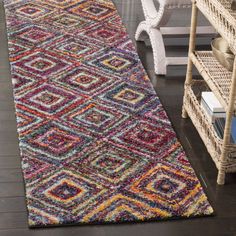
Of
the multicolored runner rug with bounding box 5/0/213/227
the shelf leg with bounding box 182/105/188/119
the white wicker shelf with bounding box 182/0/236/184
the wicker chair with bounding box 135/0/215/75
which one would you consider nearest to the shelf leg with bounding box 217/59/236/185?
the white wicker shelf with bounding box 182/0/236/184

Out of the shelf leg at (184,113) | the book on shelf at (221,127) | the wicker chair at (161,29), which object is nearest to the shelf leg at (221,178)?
the book on shelf at (221,127)

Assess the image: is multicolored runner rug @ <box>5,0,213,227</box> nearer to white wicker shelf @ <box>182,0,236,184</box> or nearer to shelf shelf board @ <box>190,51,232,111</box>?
white wicker shelf @ <box>182,0,236,184</box>

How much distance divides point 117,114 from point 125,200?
2.12 feet

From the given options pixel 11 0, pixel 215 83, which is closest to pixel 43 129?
pixel 215 83

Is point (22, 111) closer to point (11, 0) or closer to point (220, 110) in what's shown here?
point (220, 110)

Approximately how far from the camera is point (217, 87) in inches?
105

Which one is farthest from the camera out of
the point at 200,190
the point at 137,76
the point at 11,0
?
the point at 11,0

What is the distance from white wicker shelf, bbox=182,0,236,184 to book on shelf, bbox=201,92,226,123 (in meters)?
0.02

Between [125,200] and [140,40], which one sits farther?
[140,40]

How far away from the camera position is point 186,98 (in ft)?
9.96

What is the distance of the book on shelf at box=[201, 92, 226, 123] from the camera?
2.76 meters

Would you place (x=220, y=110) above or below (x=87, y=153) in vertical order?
above

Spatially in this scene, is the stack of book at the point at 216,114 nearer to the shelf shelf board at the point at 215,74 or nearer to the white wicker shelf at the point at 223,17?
the shelf shelf board at the point at 215,74

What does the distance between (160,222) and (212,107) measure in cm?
58
